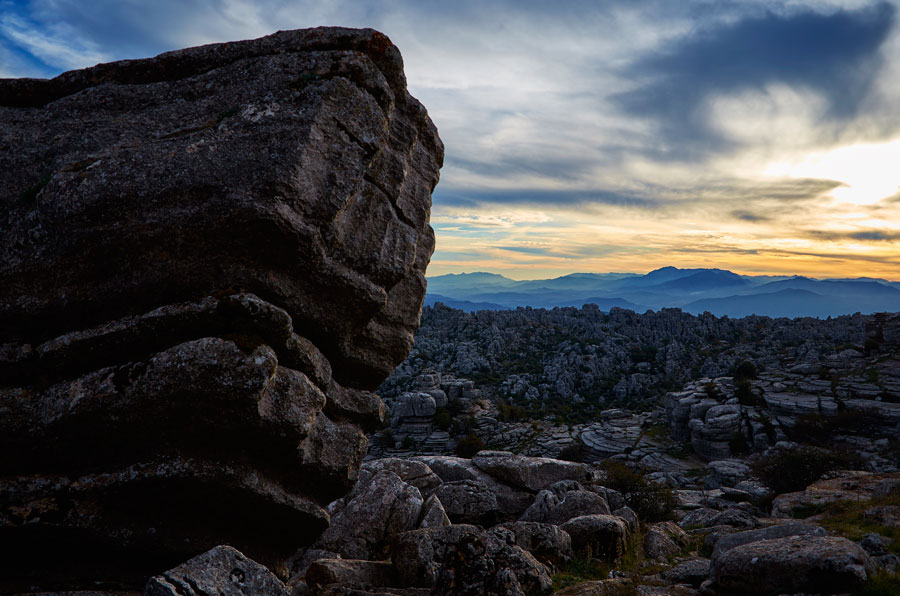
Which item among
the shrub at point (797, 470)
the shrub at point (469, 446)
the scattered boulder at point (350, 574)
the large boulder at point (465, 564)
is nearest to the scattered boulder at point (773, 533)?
the large boulder at point (465, 564)

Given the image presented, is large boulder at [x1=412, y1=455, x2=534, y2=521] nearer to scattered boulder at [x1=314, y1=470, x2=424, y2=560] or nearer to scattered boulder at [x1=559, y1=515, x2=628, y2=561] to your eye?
scattered boulder at [x1=559, y1=515, x2=628, y2=561]

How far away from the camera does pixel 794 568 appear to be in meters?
11.4

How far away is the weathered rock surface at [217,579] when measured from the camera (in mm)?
7715

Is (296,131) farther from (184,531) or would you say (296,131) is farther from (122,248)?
(184,531)

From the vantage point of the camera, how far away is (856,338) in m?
130

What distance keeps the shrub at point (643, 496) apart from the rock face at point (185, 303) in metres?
25.5

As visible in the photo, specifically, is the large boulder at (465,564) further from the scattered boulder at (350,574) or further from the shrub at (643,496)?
the shrub at (643,496)

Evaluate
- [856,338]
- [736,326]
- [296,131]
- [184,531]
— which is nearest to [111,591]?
[184,531]

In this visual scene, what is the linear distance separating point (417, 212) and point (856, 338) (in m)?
162

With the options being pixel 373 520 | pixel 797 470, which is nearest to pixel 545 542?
pixel 373 520

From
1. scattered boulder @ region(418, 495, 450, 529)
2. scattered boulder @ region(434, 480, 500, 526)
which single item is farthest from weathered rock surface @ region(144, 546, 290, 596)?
scattered boulder @ region(434, 480, 500, 526)

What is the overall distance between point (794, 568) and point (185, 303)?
1614cm

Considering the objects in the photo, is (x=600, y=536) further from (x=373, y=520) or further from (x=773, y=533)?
(x=373, y=520)

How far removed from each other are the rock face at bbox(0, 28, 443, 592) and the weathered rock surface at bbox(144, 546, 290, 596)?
7.35ft
